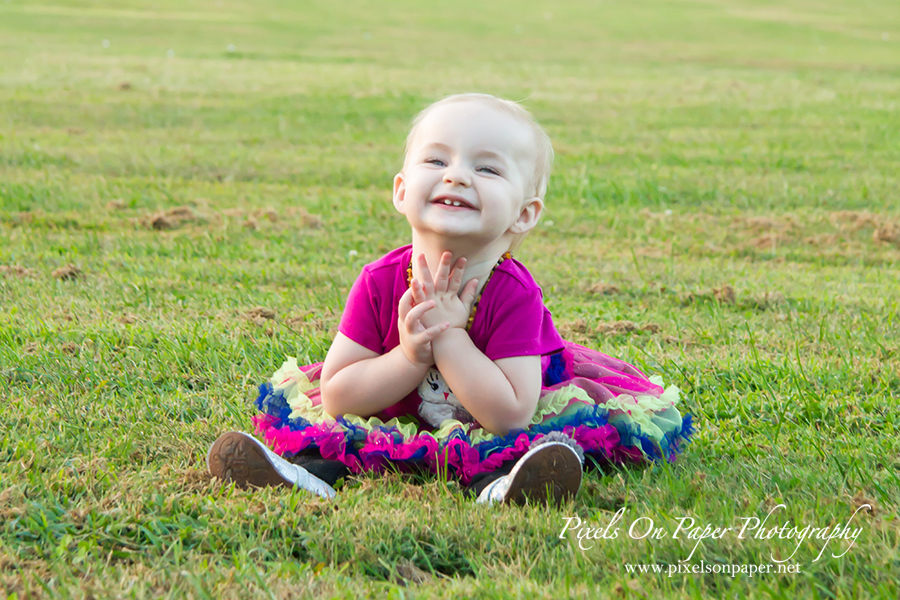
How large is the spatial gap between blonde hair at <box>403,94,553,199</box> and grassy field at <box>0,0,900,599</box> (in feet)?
3.40

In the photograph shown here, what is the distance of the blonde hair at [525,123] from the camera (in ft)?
10.1

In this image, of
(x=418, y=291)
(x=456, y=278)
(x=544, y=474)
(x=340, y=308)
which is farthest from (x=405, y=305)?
(x=340, y=308)

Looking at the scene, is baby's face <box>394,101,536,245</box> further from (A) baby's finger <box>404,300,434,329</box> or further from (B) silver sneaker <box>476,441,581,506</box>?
(B) silver sneaker <box>476,441,581,506</box>

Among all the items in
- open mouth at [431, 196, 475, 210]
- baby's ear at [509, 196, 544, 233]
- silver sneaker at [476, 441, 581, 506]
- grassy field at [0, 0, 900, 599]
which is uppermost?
open mouth at [431, 196, 475, 210]

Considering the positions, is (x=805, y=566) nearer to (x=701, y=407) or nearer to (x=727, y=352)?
(x=701, y=407)

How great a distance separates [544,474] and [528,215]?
3.04ft

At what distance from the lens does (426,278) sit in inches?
116

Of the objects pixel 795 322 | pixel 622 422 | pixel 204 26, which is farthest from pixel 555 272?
pixel 204 26

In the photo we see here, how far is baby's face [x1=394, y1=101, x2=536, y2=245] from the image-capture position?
2947 mm

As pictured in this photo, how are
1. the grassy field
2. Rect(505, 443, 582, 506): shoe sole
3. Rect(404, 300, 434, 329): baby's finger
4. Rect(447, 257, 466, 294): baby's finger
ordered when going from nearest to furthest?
the grassy field < Rect(505, 443, 582, 506): shoe sole < Rect(404, 300, 434, 329): baby's finger < Rect(447, 257, 466, 294): baby's finger

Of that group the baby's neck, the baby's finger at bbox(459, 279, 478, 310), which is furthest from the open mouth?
the baby's finger at bbox(459, 279, 478, 310)

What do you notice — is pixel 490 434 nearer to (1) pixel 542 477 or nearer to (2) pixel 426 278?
(1) pixel 542 477

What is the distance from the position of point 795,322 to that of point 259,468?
3.17 m

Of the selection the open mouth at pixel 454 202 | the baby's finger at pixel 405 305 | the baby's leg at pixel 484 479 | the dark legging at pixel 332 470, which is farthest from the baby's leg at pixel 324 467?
the open mouth at pixel 454 202
